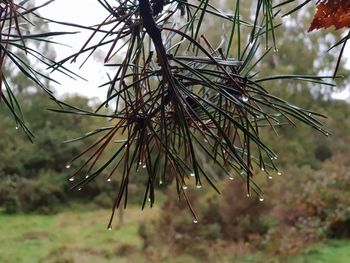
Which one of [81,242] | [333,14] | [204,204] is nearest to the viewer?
[333,14]

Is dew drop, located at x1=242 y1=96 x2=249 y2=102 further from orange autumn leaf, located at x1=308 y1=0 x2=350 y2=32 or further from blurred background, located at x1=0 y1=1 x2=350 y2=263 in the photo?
blurred background, located at x1=0 y1=1 x2=350 y2=263

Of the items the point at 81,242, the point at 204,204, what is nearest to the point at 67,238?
the point at 81,242

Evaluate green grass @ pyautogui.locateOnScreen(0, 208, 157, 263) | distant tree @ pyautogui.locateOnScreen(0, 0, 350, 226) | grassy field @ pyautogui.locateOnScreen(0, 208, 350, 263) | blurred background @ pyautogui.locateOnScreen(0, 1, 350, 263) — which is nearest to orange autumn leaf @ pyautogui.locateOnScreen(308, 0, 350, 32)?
distant tree @ pyautogui.locateOnScreen(0, 0, 350, 226)

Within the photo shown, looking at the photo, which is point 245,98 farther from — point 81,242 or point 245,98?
point 81,242

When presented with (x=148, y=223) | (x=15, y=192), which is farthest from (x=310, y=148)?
(x=15, y=192)

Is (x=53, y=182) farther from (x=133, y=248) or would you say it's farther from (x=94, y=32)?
(x=94, y=32)

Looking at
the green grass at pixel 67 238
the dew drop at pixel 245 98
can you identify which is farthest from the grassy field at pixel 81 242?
the dew drop at pixel 245 98
